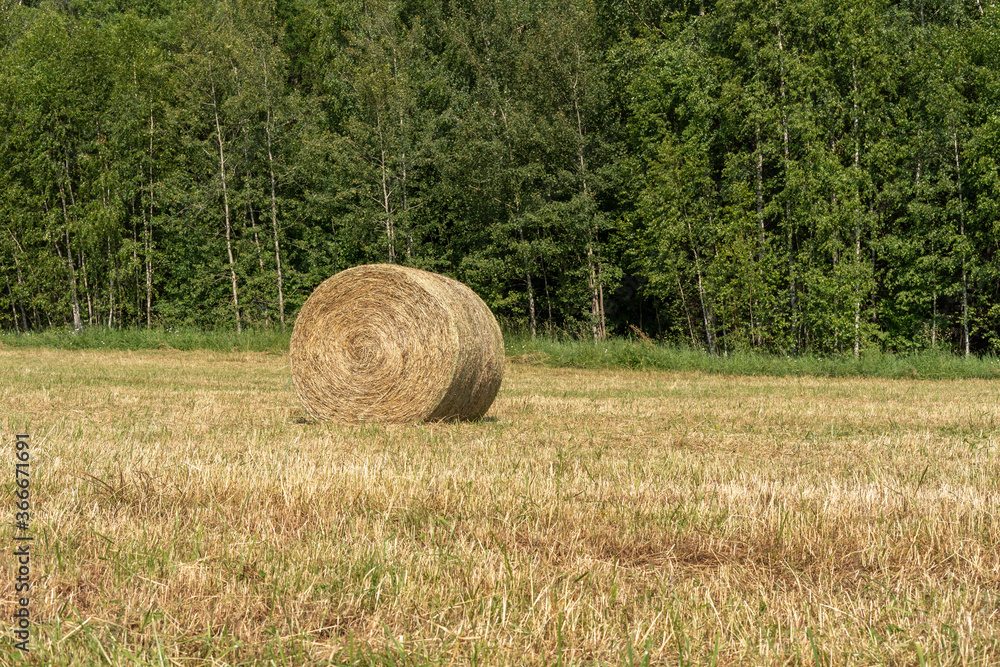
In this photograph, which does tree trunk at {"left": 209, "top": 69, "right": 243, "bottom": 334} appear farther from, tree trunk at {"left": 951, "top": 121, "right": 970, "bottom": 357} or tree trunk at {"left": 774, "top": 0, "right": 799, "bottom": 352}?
tree trunk at {"left": 951, "top": 121, "right": 970, "bottom": 357}

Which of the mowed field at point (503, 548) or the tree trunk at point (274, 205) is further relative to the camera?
the tree trunk at point (274, 205)

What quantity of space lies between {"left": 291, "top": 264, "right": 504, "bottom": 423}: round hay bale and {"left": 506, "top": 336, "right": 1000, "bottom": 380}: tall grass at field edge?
35.4 ft

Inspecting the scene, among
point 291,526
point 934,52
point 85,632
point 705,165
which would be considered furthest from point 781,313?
point 85,632

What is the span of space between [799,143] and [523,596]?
25.7 metres

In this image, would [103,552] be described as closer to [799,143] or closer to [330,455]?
[330,455]

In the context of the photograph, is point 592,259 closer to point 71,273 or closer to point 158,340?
point 158,340

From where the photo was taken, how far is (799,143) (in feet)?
86.2

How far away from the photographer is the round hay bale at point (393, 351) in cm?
1058

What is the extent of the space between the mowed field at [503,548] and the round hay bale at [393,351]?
1.85m

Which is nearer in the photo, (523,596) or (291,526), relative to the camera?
(523,596)

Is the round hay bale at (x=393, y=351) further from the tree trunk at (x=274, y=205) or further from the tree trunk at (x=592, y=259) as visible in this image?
the tree trunk at (x=274, y=205)

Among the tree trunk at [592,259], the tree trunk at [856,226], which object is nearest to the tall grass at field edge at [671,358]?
the tree trunk at [856,226]

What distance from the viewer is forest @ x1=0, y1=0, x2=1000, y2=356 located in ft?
84.2

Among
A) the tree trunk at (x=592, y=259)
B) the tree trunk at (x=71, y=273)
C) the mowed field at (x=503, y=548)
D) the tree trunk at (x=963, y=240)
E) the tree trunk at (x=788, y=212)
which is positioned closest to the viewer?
the mowed field at (x=503, y=548)
